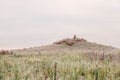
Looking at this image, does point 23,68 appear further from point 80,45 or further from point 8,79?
point 80,45

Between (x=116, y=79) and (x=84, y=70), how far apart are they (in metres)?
1.11

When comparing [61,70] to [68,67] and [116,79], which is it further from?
[116,79]

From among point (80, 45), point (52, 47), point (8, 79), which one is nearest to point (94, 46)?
point (80, 45)

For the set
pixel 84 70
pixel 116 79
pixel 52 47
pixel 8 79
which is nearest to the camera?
pixel 8 79

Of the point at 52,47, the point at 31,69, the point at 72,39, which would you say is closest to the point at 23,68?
the point at 31,69

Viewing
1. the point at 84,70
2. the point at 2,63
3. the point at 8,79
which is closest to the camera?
the point at 8,79

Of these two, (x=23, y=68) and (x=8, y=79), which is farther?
(x=23, y=68)

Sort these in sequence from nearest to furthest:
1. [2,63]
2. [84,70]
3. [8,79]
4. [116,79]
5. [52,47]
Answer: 1. [8,79]
2. [116,79]
3. [84,70]
4. [2,63]
5. [52,47]

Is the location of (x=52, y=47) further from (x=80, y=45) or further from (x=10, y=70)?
(x=10, y=70)

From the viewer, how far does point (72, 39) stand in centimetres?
2592

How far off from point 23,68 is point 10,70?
410 mm

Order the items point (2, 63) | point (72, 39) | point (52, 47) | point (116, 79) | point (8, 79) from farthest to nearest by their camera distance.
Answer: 1. point (72, 39)
2. point (52, 47)
3. point (2, 63)
4. point (116, 79)
5. point (8, 79)

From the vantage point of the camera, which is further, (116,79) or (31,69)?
(31,69)

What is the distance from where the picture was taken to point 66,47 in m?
24.3
